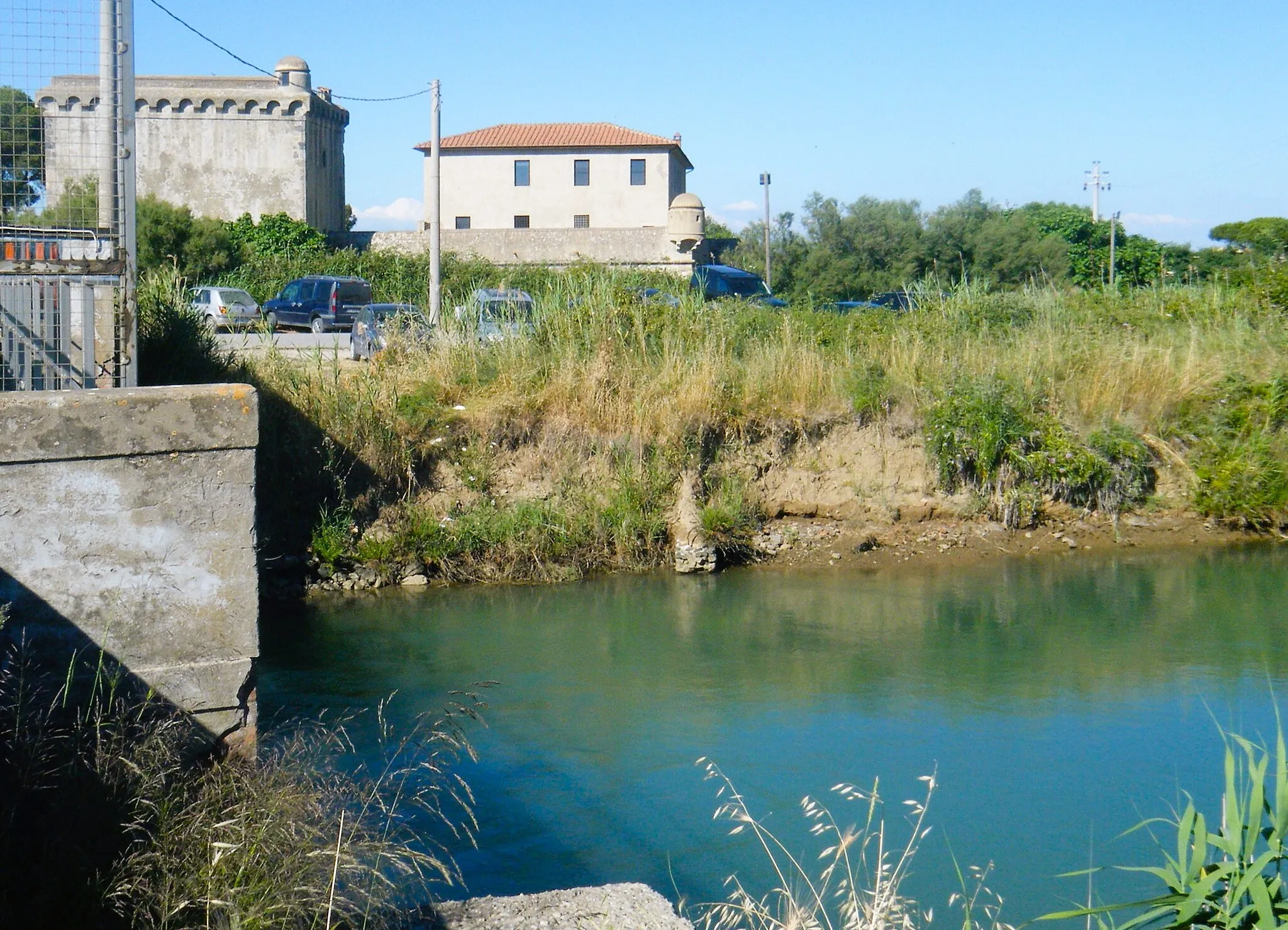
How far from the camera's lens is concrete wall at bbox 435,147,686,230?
177 ft

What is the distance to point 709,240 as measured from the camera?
50719 millimetres

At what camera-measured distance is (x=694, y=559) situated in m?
13.0

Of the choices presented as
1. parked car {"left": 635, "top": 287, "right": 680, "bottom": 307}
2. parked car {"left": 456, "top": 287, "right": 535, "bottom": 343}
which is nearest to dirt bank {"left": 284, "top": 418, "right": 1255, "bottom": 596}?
parked car {"left": 456, "top": 287, "right": 535, "bottom": 343}

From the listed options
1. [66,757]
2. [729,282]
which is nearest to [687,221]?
[729,282]

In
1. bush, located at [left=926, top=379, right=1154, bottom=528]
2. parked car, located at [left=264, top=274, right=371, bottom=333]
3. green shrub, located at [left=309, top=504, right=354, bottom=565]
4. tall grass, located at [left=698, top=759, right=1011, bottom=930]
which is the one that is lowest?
tall grass, located at [left=698, top=759, right=1011, bottom=930]

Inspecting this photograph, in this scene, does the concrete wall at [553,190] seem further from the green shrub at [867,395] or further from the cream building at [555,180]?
the green shrub at [867,395]

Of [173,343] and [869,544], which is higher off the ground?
[173,343]

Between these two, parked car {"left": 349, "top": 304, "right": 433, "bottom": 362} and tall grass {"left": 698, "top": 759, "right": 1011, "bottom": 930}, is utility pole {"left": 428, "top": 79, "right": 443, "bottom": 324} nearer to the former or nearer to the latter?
parked car {"left": 349, "top": 304, "right": 433, "bottom": 362}

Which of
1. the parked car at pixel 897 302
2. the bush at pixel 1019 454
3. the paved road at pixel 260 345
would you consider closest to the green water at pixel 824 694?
the bush at pixel 1019 454

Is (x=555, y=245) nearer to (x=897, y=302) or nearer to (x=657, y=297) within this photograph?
(x=897, y=302)

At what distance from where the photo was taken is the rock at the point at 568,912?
393 cm

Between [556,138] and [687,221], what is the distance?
1918 centimetres

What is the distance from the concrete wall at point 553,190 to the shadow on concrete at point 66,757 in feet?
165

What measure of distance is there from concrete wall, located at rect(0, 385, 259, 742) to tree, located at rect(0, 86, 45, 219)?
2620mm
